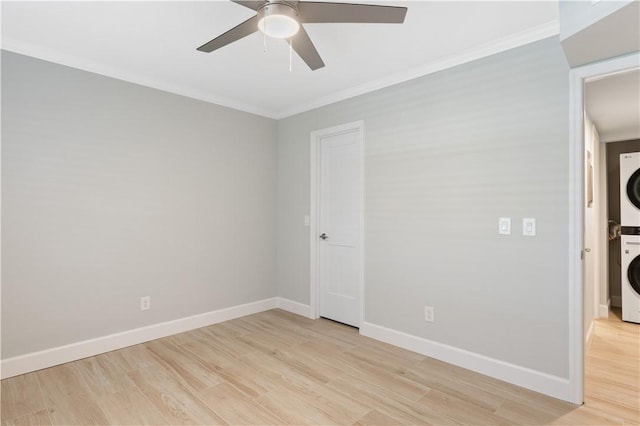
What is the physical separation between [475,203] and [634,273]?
9.19 feet

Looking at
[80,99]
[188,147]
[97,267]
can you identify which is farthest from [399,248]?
[80,99]

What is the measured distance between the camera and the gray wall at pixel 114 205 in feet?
8.30

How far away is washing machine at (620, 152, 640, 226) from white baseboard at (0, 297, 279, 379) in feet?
14.8

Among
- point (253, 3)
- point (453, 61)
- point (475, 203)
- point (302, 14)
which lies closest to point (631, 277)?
point (475, 203)

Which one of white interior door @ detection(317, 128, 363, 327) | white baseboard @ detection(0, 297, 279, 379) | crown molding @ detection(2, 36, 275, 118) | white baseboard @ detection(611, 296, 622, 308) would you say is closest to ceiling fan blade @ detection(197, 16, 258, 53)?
crown molding @ detection(2, 36, 275, 118)

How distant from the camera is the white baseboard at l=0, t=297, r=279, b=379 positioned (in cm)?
250

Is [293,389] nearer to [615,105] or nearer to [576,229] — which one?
[576,229]

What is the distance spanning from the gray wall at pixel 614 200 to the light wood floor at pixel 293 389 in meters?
1.67

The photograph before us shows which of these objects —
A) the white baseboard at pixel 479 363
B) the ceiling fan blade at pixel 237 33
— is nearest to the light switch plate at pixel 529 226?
the white baseboard at pixel 479 363

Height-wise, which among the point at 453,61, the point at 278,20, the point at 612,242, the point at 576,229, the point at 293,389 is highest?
the point at 453,61

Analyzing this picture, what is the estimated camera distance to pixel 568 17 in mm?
1807

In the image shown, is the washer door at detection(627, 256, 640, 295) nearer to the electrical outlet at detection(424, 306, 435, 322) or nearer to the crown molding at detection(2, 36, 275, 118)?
the electrical outlet at detection(424, 306, 435, 322)

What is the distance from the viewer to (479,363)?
2543 mm

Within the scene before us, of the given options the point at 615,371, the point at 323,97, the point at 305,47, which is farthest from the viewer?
the point at 323,97
